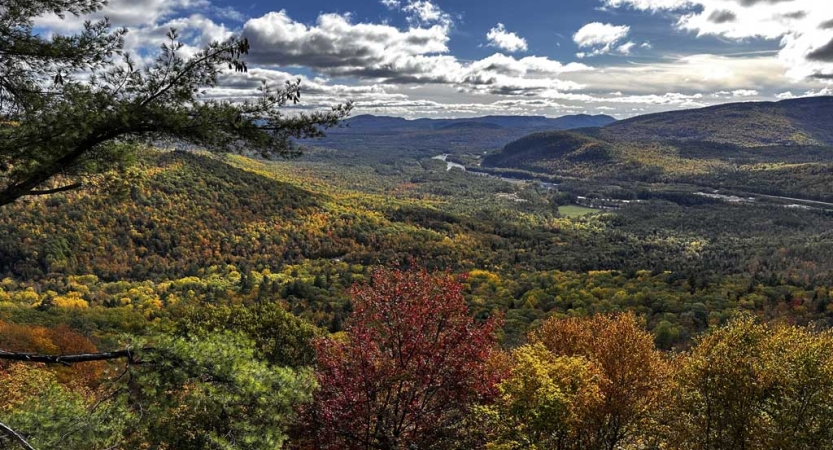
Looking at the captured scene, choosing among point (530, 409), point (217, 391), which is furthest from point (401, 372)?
point (217, 391)

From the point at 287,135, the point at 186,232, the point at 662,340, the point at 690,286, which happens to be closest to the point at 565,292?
the point at 690,286

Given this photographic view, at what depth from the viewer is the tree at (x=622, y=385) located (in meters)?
20.8

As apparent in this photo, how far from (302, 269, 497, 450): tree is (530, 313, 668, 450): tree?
7375mm

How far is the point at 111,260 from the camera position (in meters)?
128

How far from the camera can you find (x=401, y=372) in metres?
14.0

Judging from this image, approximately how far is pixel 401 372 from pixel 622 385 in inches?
528

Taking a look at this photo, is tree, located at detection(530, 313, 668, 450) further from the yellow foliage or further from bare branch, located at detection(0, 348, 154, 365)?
the yellow foliage

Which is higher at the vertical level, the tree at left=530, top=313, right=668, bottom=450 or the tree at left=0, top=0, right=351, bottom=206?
the tree at left=0, top=0, right=351, bottom=206

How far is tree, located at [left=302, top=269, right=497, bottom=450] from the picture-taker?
13742mm

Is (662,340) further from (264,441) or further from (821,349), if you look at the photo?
(264,441)

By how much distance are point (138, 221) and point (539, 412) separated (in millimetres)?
152423

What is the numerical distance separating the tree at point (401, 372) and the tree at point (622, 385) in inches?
290

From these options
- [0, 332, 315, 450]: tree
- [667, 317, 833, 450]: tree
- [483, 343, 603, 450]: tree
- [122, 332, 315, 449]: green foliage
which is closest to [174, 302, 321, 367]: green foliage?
[483, 343, 603, 450]: tree

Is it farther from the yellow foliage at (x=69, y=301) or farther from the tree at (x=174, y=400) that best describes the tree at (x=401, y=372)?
the yellow foliage at (x=69, y=301)
